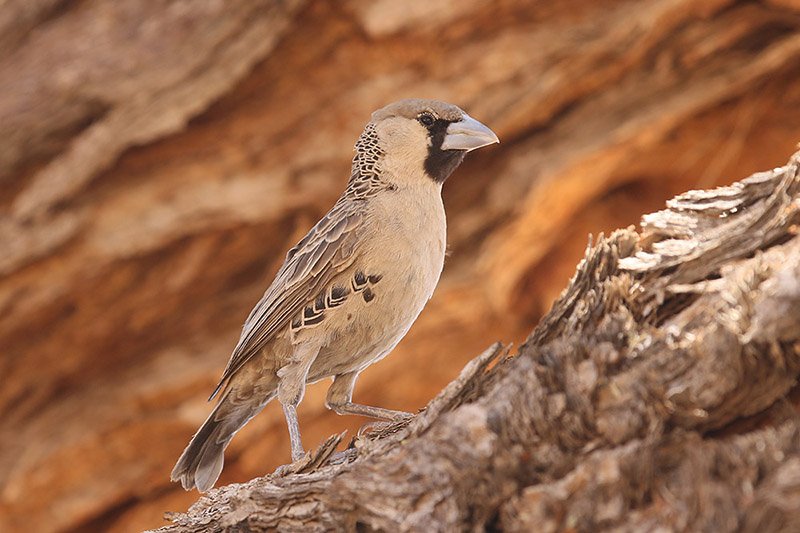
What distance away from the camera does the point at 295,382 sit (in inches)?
145

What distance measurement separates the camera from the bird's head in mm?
3891

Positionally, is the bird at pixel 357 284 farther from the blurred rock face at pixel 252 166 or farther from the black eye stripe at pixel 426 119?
the blurred rock face at pixel 252 166

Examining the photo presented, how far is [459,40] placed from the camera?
7.09 m

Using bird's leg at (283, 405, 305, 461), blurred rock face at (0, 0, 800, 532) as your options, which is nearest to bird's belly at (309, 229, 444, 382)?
bird's leg at (283, 405, 305, 461)

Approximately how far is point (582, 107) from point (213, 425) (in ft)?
16.1

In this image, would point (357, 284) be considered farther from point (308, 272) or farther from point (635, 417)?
point (635, 417)

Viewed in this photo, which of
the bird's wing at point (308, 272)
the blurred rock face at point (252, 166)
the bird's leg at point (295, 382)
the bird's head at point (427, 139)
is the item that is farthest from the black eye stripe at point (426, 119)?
the blurred rock face at point (252, 166)

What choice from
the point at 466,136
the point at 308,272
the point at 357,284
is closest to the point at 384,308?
the point at 357,284

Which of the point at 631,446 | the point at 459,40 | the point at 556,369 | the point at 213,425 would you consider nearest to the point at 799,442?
the point at 631,446

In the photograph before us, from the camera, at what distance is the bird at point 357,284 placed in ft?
11.8

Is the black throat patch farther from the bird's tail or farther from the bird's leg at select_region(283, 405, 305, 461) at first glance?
the bird's tail

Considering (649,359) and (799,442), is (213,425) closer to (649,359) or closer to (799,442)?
(649,359)

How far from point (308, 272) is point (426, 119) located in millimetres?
972

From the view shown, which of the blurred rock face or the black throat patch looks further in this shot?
the blurred rock face
